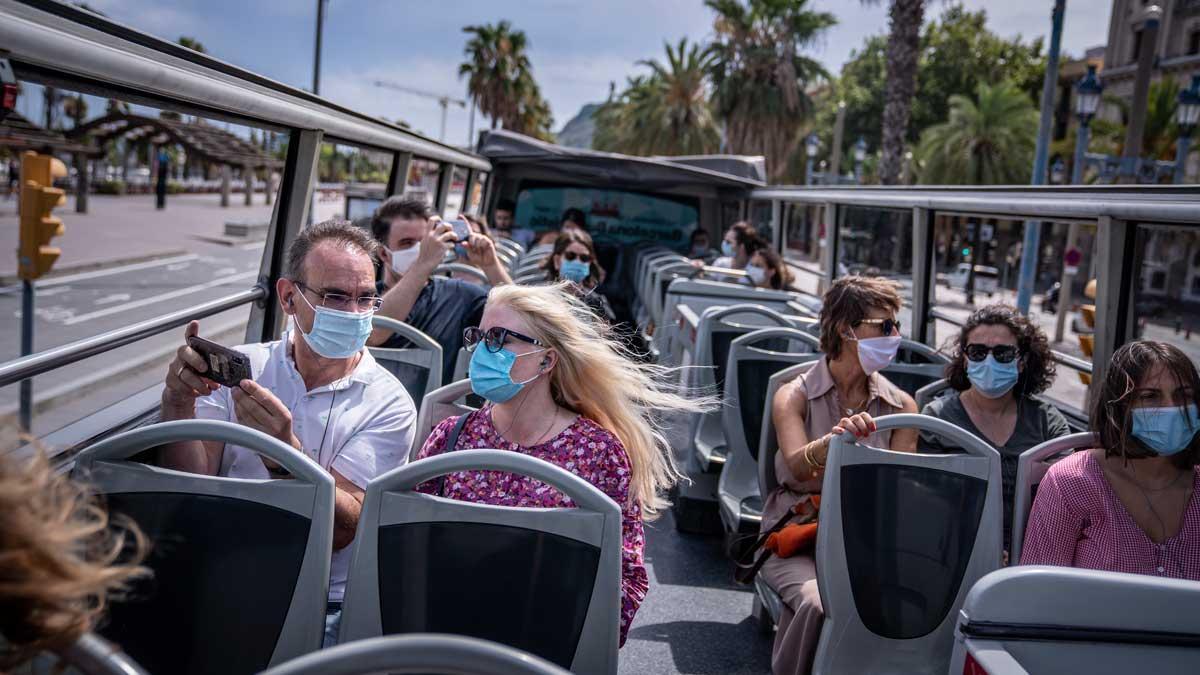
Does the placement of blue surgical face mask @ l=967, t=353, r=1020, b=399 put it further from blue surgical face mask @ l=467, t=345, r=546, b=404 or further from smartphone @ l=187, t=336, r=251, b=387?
smartphone @ l=187, t=336, r=251, b=387

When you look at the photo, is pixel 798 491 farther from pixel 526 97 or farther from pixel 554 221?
pixel 526 97

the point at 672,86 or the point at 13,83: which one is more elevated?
the point at 672,86

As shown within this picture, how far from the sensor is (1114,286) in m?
4.20

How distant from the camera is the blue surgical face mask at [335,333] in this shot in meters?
3.00

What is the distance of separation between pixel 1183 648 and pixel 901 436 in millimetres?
1920

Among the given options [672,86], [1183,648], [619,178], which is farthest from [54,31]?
[672,86]

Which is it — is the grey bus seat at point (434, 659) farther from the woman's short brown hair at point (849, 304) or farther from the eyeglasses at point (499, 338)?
the woman's short brown hair at point (849, 304)

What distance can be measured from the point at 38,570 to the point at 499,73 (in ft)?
178

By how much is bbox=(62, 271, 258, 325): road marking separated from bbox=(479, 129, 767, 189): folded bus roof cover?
19.4 feet

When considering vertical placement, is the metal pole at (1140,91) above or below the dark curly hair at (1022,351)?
above

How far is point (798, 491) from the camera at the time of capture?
3.88m

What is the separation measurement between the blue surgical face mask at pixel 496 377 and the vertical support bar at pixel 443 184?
584cm

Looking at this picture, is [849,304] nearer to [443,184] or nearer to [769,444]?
[769,444]

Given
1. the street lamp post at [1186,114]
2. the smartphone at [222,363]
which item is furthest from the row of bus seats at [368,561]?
the street lamp post at [1186,114]
